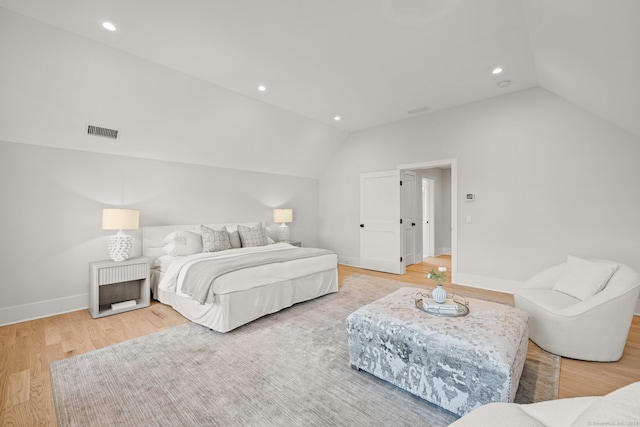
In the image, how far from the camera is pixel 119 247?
3506mm

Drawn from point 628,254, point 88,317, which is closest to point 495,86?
point 628,254

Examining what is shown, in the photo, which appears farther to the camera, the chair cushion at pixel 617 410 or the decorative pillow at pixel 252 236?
the decorative pillow at pixel 252 236

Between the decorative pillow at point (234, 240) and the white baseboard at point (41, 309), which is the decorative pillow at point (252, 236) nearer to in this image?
the decorative pillow at point (234, 240)

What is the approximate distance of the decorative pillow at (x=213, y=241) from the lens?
4008 mm

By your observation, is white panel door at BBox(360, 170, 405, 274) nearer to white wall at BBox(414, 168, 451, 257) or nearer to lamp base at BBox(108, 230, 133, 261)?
white wall at BBox(414, 168, 451, 257)

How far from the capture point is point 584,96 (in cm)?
319

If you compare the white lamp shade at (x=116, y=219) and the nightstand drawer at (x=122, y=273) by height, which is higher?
the white lamp shade at (x=116, y=219)

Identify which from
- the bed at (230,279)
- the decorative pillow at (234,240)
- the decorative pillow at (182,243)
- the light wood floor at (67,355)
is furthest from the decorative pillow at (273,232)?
the light wood floor at (67,355)

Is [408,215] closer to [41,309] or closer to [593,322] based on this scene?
[593,322]

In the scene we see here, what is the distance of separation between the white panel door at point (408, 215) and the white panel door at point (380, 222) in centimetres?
18

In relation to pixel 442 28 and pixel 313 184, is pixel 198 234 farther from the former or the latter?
pixel 442 28

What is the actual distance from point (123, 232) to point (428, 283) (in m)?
4.77

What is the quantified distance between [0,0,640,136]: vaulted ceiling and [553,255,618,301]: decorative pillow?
1580mm

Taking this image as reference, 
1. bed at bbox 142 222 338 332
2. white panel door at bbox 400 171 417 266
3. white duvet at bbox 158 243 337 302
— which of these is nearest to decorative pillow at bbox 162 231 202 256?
bed at bbox 142 222 338 332
